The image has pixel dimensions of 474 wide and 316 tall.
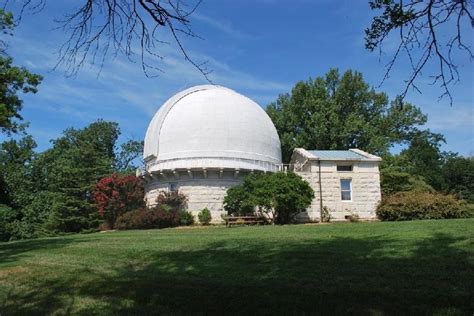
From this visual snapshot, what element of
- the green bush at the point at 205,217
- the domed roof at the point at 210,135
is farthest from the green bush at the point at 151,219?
the domed roof at the point at 210,135

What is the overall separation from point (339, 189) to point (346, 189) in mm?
560

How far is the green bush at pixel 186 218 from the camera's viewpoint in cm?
2940

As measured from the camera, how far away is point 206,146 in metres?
33.0

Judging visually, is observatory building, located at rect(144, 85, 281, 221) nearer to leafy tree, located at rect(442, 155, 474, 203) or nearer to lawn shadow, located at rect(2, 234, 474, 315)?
leafy tree, located at rect(442, 155, 474, 203)

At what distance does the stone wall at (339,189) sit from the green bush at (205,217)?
593 cm

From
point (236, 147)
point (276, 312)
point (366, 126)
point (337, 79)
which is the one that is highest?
point (337, 79)

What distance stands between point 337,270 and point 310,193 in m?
20.3

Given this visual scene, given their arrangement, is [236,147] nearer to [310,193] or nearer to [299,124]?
[310,193]

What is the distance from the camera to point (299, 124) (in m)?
46.2

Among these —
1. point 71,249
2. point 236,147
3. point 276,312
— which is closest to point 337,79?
point 236,147

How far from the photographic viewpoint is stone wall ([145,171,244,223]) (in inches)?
1227

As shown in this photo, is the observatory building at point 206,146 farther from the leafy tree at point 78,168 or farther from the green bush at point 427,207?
the green bush at point 427,207

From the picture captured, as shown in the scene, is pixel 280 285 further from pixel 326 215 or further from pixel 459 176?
pixel 459 176

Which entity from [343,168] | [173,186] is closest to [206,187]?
A: [173,186]
